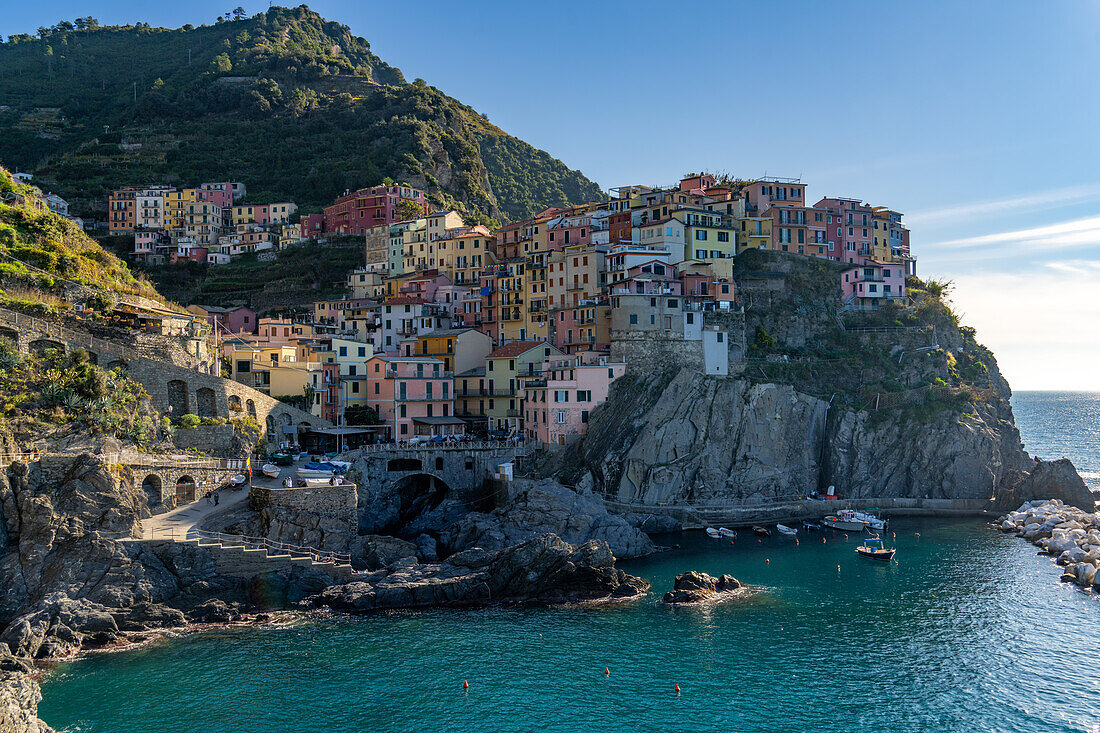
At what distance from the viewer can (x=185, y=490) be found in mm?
48875

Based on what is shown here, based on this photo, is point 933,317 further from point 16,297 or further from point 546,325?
point 16,297

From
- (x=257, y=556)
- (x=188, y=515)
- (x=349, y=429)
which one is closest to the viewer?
(x=257, y=556)

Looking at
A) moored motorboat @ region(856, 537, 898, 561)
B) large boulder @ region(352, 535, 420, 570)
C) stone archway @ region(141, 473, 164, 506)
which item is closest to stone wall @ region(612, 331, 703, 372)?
moored motorboat @ region(856, 537, 898, 561)

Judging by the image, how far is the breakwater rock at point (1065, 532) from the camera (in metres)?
51.2

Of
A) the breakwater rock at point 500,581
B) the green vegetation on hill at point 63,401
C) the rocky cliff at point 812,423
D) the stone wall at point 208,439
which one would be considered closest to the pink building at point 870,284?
the rocky cliff at point 812,423

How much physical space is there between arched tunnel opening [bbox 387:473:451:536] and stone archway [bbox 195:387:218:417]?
13381mm

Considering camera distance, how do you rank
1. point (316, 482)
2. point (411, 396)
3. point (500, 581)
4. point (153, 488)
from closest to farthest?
point (500, 581) < point (153, 488) < point (316, 482) < point (411, 396)

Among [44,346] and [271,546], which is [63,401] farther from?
[271,546]

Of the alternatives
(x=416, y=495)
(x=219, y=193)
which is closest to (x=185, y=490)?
(x=416, y=495)

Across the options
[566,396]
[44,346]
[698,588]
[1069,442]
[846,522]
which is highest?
[44,346]

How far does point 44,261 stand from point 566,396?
38.0 meters

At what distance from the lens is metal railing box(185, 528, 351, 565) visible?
4419 centimetres

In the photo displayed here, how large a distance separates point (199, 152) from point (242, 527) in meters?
105

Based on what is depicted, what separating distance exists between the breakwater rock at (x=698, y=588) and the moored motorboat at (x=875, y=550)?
1161 cm
